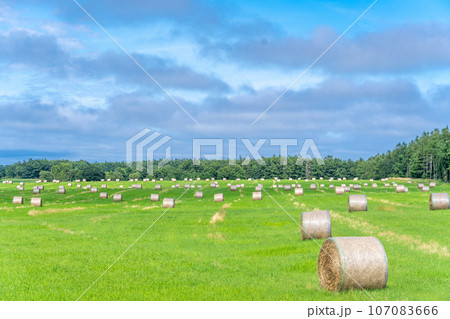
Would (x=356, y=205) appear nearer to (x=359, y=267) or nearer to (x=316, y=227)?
(x=316, y=227)

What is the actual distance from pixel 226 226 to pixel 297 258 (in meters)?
13.6

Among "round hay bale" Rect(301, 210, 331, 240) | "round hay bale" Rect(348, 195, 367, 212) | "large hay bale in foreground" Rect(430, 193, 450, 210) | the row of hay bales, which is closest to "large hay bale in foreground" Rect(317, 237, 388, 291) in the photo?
the row of hay bales

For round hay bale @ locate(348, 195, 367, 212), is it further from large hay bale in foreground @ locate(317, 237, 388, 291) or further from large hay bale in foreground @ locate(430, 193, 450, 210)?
large hay bale in foreground @ locate(317, 237, 388, 291)

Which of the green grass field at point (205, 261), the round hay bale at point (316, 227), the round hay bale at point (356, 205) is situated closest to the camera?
the green grass field at point (205, 261)

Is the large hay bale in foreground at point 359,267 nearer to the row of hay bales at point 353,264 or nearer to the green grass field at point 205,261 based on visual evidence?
the row of hay bales at point 353,264

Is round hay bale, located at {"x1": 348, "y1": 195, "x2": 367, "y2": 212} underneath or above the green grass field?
above

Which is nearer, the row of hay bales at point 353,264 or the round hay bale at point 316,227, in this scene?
the row of hay bales at point 353,264

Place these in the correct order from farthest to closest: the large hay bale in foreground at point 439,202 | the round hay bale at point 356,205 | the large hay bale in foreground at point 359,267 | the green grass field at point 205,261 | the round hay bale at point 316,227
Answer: the round hay bale at point 356,205 < the large hay bale in foreground at point 439,202 < the round hay bale at point 316,227 < the green grass field at point 205,261 < the large hay bale in foreground at point 359,267

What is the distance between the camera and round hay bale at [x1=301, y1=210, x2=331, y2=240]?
22.6 meters

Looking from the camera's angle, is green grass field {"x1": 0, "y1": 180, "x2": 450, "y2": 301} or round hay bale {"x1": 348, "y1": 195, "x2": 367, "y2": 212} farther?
round hay bale {"x1": 348, "y1": 195, "x2": 367, "y2": 212}

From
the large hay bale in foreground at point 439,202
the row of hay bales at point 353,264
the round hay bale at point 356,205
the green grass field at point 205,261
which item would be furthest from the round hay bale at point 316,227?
the large hay bale in foreground at point 439,202

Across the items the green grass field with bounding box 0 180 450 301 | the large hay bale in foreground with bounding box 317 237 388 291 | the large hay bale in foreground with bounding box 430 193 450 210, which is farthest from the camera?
the large hay bale in foreground with bounding box 430 193 450 210

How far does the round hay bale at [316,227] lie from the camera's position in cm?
2258

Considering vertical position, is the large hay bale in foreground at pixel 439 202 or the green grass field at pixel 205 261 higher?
the large hay bale in foreground at pixel 439 202
